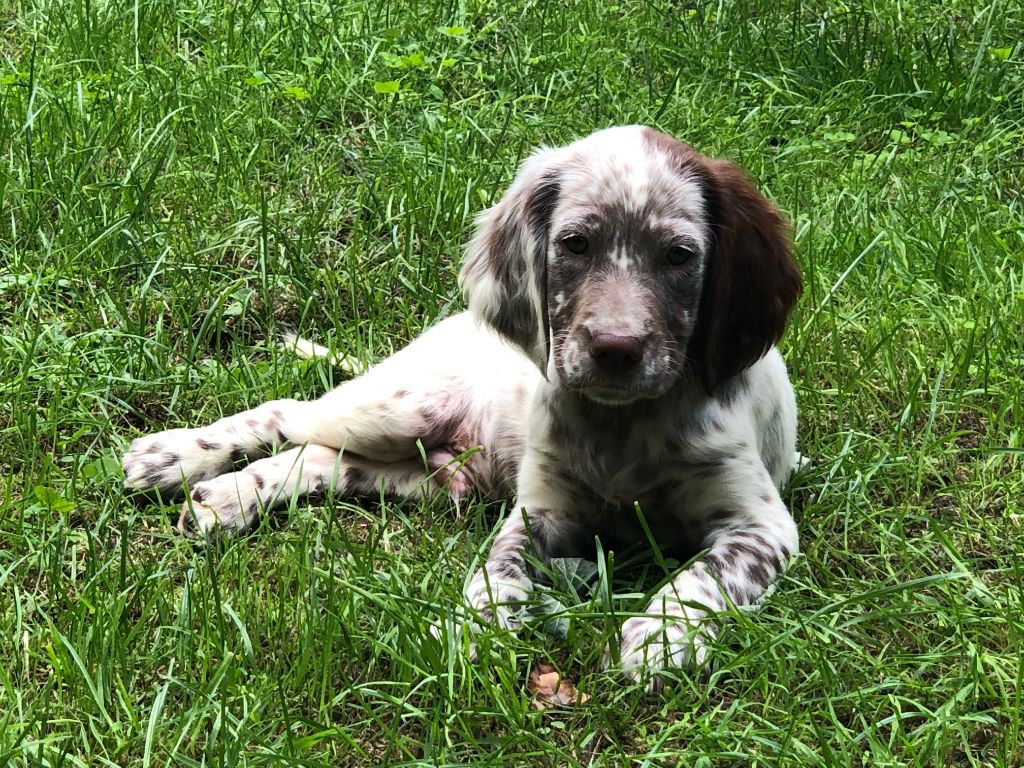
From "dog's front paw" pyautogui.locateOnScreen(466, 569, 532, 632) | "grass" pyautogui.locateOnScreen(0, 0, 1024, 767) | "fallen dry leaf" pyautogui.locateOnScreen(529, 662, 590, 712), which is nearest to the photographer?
"grass" pyautogui.locateOnScreen(0, 0, 1024, 767)

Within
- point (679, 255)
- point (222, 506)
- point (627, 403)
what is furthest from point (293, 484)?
point (679, 255)

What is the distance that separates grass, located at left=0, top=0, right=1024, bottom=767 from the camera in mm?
3008

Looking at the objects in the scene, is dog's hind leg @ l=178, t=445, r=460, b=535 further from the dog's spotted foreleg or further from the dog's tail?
the dog's spotted foreleg

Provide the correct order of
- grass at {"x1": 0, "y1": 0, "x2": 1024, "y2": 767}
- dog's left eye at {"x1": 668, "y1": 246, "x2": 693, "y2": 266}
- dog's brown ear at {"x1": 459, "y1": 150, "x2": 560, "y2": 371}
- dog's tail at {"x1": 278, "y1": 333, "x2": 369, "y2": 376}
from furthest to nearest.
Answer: dog's tail at {"x1": 278, "y1": 333, "x2": 369, "y2": 376} < dog's brown ear at {"x1": 459, "y1": 150, "x2": 560, "y2": 371} < dog's left eye at {"x1": 668, "y1": 246, "x2": 693, "y2": 266} < grass at {"x1": 0, "y1": 0, "x2": 1024, "y2": 767}

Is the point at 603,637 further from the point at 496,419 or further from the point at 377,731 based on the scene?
the point at 496,419

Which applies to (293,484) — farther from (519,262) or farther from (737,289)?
(737,289)

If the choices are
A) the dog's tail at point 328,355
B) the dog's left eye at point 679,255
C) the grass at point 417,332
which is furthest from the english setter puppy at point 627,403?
the dog's tail at point 328,355

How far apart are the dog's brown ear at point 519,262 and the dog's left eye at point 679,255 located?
0.36 m

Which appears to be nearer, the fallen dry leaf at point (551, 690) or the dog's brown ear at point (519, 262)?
the fallen dry leaf at point (551, 690)

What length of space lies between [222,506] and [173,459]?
10.4 inches

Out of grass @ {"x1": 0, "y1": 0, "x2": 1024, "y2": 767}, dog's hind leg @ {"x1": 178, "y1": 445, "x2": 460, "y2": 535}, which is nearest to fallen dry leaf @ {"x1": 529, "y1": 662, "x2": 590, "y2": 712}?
grass @ {"x1": 0, "y1": 0, "x2": 1024, "y2": 767}

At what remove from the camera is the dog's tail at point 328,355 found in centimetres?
468

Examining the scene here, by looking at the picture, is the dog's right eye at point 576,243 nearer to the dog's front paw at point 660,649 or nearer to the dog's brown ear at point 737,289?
the dog's brown ear at point 737,289

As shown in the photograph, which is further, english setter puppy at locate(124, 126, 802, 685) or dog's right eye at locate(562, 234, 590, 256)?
dog's right eye at locate(562, 234, 590, 256)
